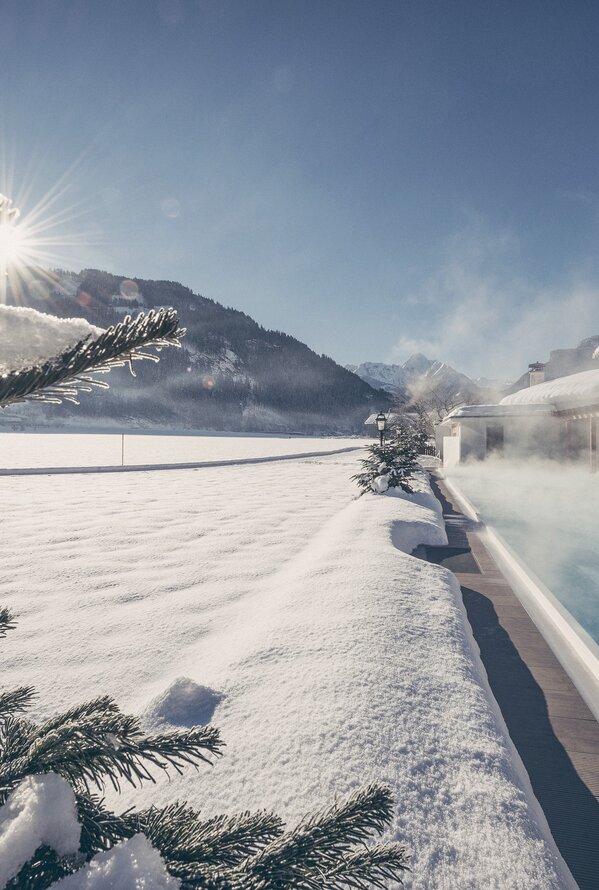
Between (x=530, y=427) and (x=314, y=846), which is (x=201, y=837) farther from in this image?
(x=530, y=427)

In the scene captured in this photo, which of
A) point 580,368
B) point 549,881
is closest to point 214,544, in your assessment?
point 549,881

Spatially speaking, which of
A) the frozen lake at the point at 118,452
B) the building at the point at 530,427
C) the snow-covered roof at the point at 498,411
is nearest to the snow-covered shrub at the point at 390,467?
the building at the point at 530,427

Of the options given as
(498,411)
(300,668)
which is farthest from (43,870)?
(498,411)

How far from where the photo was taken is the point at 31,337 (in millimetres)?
646

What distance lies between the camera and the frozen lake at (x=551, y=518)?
248 inches

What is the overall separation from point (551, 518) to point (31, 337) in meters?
10.9

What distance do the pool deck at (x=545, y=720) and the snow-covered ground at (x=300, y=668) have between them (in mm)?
240

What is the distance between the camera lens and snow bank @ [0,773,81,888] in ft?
2.16

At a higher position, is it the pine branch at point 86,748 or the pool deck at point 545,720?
the pine branch at point 86,748

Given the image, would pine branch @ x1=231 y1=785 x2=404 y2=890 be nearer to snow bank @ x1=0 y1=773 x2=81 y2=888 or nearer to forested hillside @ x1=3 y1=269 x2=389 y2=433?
snow bank @ x1=0 y1=773 x2=81 y2=888

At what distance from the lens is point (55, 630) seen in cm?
293

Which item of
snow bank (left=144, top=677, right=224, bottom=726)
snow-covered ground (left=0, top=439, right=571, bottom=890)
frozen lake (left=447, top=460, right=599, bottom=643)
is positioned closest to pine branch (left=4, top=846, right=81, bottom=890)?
snow-covered ground (left=0, top=439, right=571, bottom=890)

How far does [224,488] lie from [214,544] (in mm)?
5129

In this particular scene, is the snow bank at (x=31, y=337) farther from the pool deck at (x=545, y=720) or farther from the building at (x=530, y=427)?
the building at (x=530, y=427)
